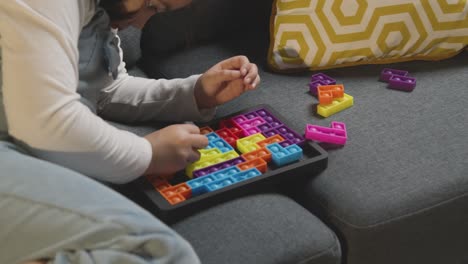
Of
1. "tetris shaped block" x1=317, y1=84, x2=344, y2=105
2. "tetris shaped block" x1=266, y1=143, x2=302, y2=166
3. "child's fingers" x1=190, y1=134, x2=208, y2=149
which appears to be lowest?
"tetris shaped block" x1=266, y1=143, x2=302, y2=166

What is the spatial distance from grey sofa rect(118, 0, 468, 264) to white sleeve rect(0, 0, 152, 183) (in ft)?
0.64

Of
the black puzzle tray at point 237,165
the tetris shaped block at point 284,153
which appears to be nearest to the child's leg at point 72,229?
the black puzzle tray at point 237,165

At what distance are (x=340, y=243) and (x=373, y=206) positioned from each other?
3.3 inches

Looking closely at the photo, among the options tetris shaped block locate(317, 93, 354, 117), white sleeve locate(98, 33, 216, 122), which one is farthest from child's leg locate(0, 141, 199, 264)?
tetris shaped block locate(317, 93, 354, 117)

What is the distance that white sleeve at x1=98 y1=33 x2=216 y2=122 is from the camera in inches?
46.8

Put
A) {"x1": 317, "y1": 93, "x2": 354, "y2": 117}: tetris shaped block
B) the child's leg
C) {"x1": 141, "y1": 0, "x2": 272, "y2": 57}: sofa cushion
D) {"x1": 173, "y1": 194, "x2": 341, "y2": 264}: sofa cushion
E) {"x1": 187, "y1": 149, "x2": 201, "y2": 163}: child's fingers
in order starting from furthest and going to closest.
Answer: {"x1": 141, "y1": 0, "x2": 272, "y2": 57}: sofa cushion
{"x1": 317, "y1": 93, "x2": 354, "y2": 117}: tetris shaped block
{"x1": 187, "y1": 149, "x2": 201, "y2": 163}: child's fingers
{"x1": 173, "y1": 194, "x2": 341, "y2": 264}: sofa cushion
the child's leg

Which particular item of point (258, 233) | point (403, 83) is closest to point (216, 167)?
point (258, 233)

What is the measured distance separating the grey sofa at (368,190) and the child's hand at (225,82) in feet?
0.29

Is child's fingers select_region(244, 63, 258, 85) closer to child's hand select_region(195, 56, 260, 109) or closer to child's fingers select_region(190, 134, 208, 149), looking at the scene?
child's hand select_region(195, 56, 260, 109)

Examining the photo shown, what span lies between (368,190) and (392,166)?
8 cm

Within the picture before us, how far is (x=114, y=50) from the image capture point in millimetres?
1081

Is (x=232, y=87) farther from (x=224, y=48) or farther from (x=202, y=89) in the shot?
(x=224, y=48)

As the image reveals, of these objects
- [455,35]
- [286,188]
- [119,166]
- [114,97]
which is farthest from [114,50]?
A: [455,35]

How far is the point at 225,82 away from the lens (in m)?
1.18
